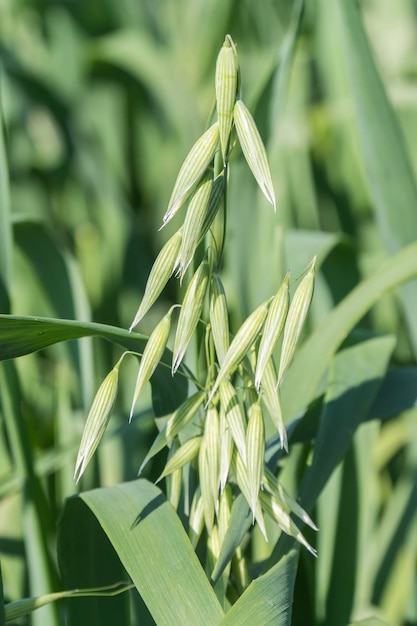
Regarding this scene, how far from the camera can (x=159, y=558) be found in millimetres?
406

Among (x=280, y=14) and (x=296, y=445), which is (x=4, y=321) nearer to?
(x=296, y=445)

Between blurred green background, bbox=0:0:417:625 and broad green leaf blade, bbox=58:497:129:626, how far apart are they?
0.26 ft

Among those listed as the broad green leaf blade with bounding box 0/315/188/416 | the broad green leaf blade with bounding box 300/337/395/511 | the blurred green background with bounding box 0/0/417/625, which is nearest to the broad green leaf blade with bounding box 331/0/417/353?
the blurred green background with bounding box 0/0/417/625

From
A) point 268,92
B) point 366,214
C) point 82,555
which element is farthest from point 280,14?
point 82,555

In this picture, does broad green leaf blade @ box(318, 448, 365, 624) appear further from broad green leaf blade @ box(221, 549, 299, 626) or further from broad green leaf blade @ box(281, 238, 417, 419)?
broad green leaf blade @ box(221, 549, 299, 626)

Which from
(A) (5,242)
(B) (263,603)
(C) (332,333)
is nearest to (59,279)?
(A) (5,242)

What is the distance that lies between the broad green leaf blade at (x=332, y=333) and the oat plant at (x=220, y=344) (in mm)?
123

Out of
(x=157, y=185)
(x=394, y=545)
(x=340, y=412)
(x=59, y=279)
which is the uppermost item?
(x=157, y=185)

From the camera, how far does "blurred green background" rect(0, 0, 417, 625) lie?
0.66 meters

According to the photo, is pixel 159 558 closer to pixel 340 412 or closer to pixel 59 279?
pixel 340 412

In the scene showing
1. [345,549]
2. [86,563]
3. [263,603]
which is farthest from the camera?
[345,549]

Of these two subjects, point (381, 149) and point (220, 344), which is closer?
point (220, 344)

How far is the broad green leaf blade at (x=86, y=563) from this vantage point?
47cm

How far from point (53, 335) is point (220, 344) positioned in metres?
0.08
